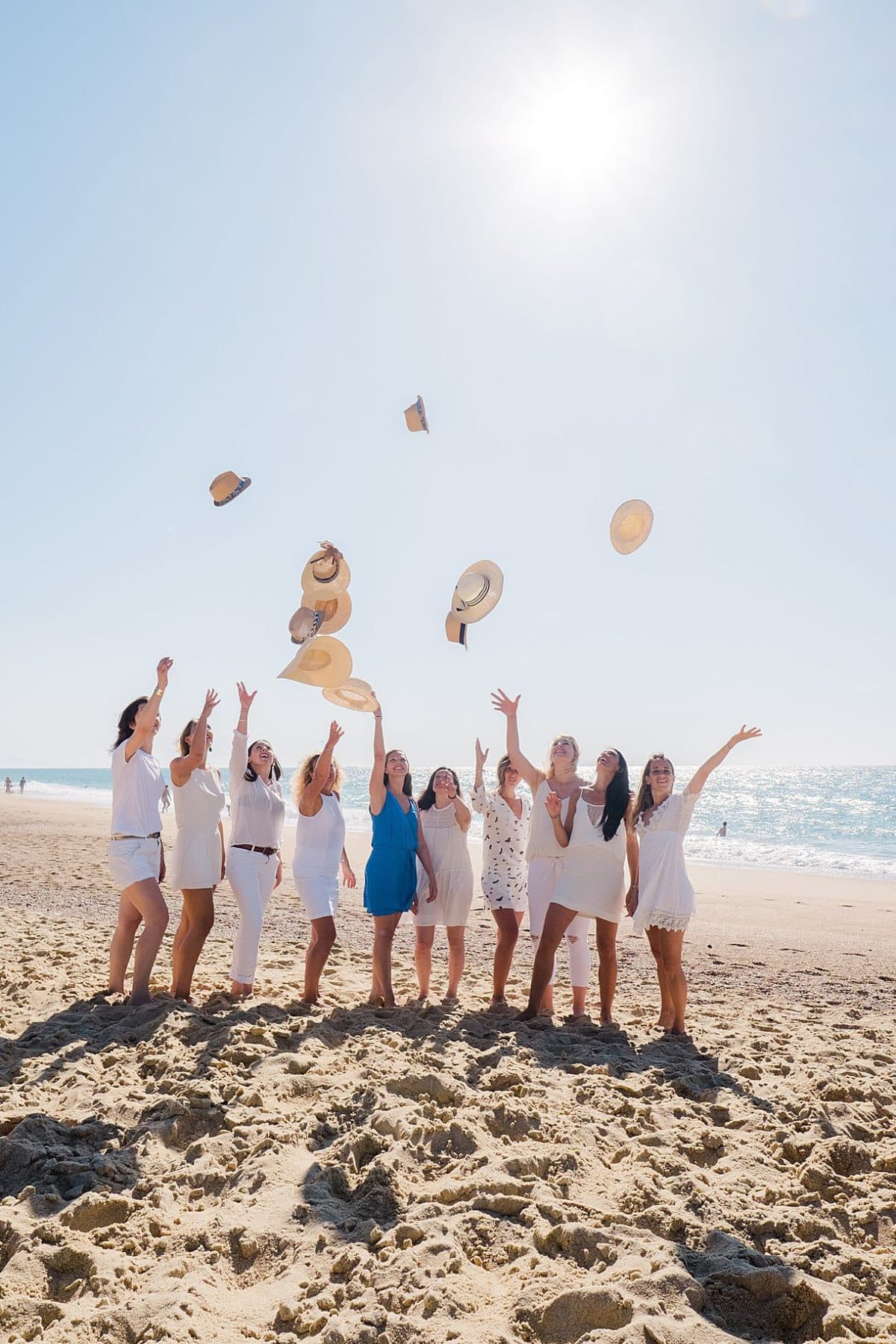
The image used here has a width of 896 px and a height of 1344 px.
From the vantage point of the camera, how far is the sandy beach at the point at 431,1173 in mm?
2600

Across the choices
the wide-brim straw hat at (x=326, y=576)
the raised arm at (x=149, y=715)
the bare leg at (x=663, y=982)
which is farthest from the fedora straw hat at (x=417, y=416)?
the bare leg at (x=663, y=982)

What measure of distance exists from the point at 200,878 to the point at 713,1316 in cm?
404

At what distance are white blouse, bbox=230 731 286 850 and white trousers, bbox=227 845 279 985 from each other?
103 mm

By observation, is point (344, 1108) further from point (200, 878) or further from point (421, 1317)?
point (200, 878)

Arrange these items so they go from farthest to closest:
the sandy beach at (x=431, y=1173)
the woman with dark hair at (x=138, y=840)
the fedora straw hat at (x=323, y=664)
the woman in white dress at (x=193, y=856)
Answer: the fedora straw hat at (x=323, y=664), the woman in white dress at (x=193, y=856), the woman with dark hair at (x=138, y=840), the sandy beach at (x=431, y=1173)

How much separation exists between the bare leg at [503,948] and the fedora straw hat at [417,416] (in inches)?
141

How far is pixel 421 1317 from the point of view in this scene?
2.56 metres

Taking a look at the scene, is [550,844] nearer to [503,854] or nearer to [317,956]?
[503,854]

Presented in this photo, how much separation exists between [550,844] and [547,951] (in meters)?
0.71

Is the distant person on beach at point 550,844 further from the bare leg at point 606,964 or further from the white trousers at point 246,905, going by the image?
the white trousers at point 246,905

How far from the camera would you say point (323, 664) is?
20.5 feet

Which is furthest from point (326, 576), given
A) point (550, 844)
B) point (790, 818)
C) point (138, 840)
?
point (790, 818)

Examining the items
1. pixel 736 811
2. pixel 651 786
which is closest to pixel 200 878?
pixel 651 786

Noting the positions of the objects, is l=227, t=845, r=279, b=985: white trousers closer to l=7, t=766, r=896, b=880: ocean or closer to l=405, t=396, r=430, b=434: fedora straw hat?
l=7, t=766, r=896, b=880: ocean
